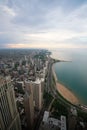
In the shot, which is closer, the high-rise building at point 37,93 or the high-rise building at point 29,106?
the high-rise building at point 29,106

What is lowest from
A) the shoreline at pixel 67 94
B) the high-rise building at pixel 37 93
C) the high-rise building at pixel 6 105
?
the shoreline at pixel 67 94

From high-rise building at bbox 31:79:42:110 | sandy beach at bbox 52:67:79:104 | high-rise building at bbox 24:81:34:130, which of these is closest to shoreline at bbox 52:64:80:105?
sandy beach at bbox 52:67:79:104

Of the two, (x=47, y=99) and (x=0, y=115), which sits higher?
(x=0, y=115)

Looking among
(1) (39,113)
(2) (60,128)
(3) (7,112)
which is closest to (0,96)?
(3) (7,112)

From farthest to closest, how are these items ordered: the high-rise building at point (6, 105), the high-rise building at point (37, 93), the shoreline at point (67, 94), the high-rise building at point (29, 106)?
1. the shoreline at point (67, 94)
2. the high-rise building at point (37, 93)
3. the high-rise building at point (29, 106)
4. the high-rise building at point (6, 105)

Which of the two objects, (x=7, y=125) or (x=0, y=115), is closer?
(x=0, y=115)

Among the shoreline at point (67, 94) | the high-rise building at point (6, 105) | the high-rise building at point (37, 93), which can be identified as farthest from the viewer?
the shoreline at point (67, 94)

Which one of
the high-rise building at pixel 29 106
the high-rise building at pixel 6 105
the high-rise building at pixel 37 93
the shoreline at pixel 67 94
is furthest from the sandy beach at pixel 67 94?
the high-rise building at pixel 6 105

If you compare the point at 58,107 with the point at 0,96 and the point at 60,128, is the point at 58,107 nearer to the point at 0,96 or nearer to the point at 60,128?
the point at 60,128

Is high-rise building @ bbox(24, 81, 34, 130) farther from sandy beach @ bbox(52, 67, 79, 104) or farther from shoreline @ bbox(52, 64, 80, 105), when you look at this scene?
sandy beach @ bbox(52, 67, 79, 104)

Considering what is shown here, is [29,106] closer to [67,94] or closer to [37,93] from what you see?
[37,93]

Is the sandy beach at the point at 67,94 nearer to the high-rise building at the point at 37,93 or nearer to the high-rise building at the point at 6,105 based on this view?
the high-rise building at the point at 37,93
